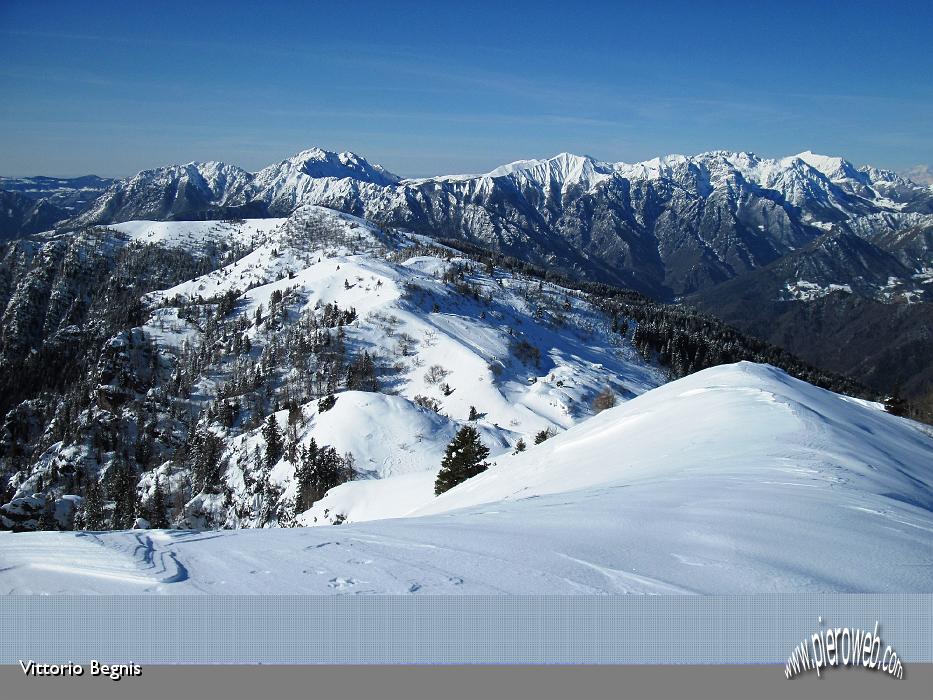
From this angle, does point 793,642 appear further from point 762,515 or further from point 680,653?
point 762,515

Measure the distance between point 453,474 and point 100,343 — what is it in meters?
193

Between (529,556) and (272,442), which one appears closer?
(529,556)

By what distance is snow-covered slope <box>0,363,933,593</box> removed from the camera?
20.7 feet

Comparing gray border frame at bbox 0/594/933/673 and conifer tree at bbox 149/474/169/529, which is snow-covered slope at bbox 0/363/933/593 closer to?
gray border frame at bbox 0/594/933/673
